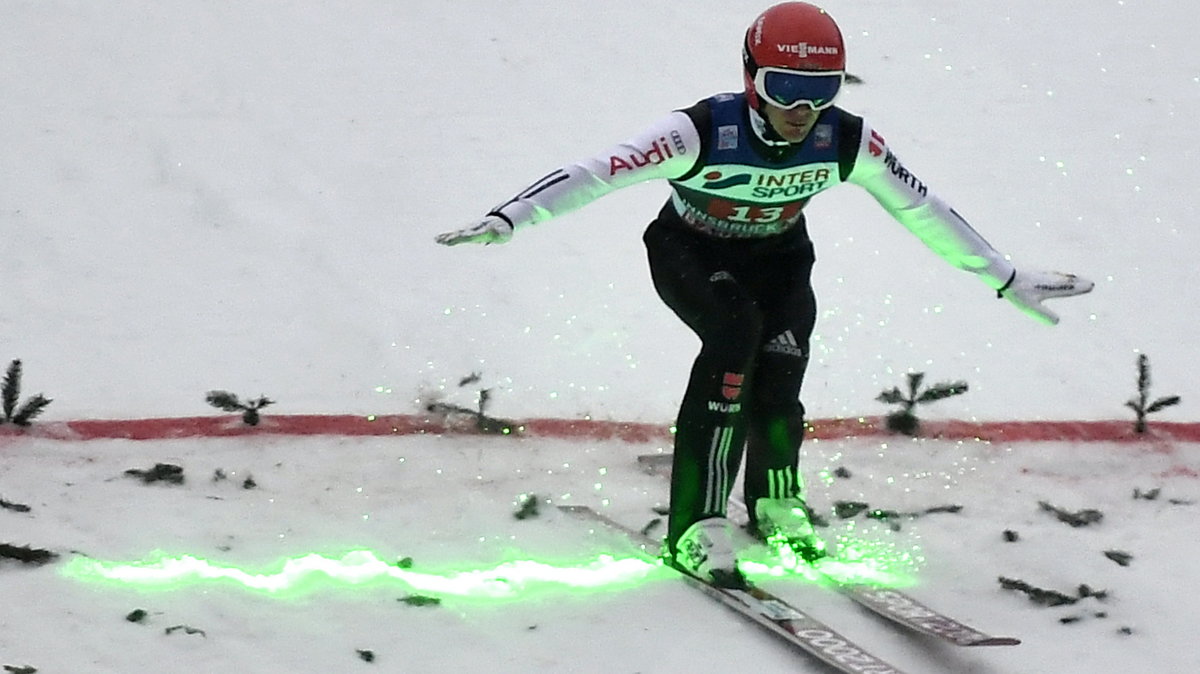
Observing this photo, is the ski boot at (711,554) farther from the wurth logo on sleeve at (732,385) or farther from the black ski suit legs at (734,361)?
the wurth logo on sleeve at (732,385)

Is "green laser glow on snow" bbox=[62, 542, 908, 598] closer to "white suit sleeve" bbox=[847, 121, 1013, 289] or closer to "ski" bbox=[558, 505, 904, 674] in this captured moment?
"ski" bbox=[558, 505, 904, 674]

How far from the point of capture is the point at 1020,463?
6.09 metres

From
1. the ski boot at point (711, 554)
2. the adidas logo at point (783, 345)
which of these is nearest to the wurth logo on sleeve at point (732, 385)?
the adidas logo at point (783, 345)

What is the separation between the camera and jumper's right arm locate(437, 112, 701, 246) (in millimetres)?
4582

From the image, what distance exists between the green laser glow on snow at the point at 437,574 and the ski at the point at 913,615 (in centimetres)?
13

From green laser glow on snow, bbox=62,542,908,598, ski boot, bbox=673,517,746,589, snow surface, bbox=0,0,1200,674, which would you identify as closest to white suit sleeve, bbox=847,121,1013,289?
snow surface, bbox=0,0,1200,674

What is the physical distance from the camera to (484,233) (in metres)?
4.36

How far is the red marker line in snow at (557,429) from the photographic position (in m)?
5.92

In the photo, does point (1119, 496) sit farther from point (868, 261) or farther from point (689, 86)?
point (689, 86)

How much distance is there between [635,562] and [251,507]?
132 centimetres

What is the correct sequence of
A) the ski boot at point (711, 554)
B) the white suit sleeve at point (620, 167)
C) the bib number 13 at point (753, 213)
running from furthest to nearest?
the bib number 13 at point (753, 213) → the ski boot at point (711, 554) → the white suit sleeve at point (620, 167)

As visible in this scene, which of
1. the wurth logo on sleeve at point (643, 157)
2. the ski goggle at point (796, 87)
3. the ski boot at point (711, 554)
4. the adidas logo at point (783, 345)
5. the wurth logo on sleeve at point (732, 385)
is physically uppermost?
the ski goggle at point (796, 87)

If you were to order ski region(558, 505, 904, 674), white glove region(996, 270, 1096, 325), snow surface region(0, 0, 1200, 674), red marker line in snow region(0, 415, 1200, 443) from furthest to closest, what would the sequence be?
red marker line in snow region(0, 415, 1200, 443)
white glove region(996, 270, 1096, 325)
snow surface region(0, 0, 1200, 674)
ski region(558, 505, 904, 674)

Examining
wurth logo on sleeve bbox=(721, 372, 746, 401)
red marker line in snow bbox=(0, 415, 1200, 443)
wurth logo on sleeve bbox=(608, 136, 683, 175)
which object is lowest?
red marker line in snow bbox=(0, 415, 1200, 443)
